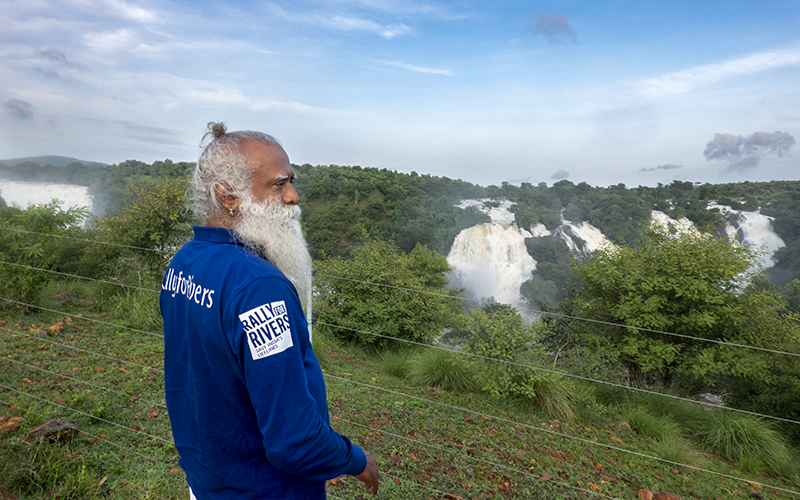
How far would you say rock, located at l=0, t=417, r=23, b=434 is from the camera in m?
2.92

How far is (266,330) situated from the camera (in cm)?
91

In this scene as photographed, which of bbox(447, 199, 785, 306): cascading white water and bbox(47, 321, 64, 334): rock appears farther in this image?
bbox(447, 199, 785, 306): cascading white water

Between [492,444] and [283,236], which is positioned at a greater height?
[283,236]

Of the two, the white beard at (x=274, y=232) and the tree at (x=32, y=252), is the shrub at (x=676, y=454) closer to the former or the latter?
the white beard at (x=274, y=232)

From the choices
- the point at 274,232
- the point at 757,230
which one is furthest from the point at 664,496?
the point at 757,230

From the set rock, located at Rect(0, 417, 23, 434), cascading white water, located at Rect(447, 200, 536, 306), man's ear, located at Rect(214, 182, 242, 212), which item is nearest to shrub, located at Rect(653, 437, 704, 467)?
man's ear, located at Rect(214, 182, 242, 212)

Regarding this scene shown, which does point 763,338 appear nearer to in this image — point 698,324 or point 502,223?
point 698,324

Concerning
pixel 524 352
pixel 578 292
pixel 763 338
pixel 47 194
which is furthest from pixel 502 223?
pixel 47 194

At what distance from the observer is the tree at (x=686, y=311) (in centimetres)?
1030

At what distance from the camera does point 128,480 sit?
2754 mm

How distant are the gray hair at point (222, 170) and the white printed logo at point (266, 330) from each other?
0.37 meters

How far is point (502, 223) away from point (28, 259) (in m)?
32.0

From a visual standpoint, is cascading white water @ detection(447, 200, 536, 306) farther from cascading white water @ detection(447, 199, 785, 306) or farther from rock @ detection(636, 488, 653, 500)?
rock @ detection(636, 488, 653, 500)

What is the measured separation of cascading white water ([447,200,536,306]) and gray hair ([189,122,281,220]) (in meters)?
30.4
